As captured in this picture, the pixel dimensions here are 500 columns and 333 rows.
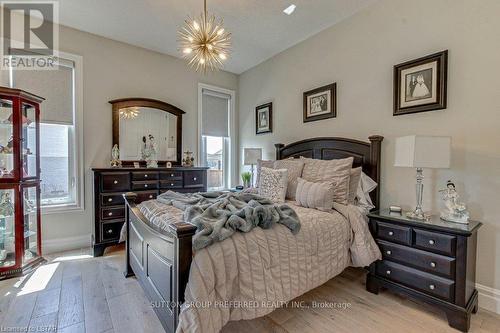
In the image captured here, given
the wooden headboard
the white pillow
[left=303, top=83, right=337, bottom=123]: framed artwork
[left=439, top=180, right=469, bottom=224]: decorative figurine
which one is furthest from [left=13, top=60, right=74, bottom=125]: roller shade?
[left=439, top=180, right=469, bottom=224]: decorative figurine

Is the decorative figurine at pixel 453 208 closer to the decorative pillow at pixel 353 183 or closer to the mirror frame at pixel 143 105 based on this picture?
the decorative pillow at pixel 353 183

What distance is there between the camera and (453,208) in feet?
6.33

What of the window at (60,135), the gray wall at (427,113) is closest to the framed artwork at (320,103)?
the gray wall at (427,113)

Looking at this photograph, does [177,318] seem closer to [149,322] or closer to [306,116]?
[149,322]

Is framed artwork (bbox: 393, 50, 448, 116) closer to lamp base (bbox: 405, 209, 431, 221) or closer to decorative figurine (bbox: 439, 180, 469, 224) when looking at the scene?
decorative figurine (bbox: 439, 180, 469, 224)

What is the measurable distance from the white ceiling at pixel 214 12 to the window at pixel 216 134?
3.62ft

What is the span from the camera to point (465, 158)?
2.07 metres

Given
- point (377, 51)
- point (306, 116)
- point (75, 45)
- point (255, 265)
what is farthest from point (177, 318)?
point (75, 45)

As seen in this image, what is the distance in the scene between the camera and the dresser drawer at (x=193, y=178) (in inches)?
145

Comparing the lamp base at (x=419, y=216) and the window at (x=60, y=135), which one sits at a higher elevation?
the window at (x=60, y=135)

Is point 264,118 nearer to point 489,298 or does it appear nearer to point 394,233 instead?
point 394,233

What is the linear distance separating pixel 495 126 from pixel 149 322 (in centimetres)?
307

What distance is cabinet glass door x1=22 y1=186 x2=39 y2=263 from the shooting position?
2.61 metres

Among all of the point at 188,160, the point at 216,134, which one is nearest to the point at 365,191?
the point at 188,160
